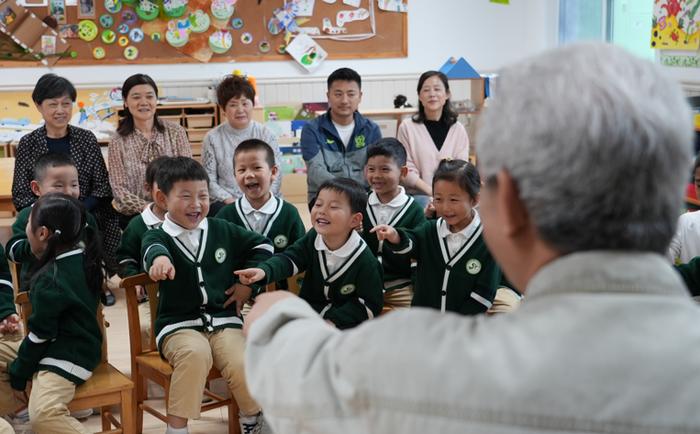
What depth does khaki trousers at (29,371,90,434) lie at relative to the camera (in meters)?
2.32

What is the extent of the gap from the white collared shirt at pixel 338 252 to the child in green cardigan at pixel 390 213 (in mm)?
260

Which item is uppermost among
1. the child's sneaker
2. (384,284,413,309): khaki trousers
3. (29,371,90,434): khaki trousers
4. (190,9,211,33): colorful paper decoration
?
(190,9,211,33): colorful paper decoration

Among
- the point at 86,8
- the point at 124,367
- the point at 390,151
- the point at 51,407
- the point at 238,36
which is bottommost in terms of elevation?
the point at 124,367

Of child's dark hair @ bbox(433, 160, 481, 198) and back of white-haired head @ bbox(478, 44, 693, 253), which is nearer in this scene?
back of white-haired head @ bbox(478, 44, 693, 253)

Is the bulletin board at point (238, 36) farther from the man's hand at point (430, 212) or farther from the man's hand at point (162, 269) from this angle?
the man's hand at point (162, 269)

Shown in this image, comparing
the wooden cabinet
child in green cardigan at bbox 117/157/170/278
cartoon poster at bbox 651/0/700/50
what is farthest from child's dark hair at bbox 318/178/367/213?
the wooden cabinet

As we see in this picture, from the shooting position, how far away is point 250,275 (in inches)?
98.1

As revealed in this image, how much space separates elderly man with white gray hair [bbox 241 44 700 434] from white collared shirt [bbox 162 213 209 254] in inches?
77.3

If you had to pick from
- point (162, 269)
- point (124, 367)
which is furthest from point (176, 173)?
point (124, 367)

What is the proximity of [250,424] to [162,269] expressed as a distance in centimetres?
58

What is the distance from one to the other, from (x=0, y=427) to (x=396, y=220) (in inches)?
64.5

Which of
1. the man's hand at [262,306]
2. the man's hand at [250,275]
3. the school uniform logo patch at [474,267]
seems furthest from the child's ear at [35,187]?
the man's hand at [262,306]

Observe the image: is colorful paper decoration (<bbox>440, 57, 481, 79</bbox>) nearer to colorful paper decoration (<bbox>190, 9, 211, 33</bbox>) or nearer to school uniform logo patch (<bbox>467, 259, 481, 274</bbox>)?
colorful paper decoration (<bbox>190, 9, 211, 33</bbox>)

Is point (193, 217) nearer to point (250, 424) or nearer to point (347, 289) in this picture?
point (347, 289)
